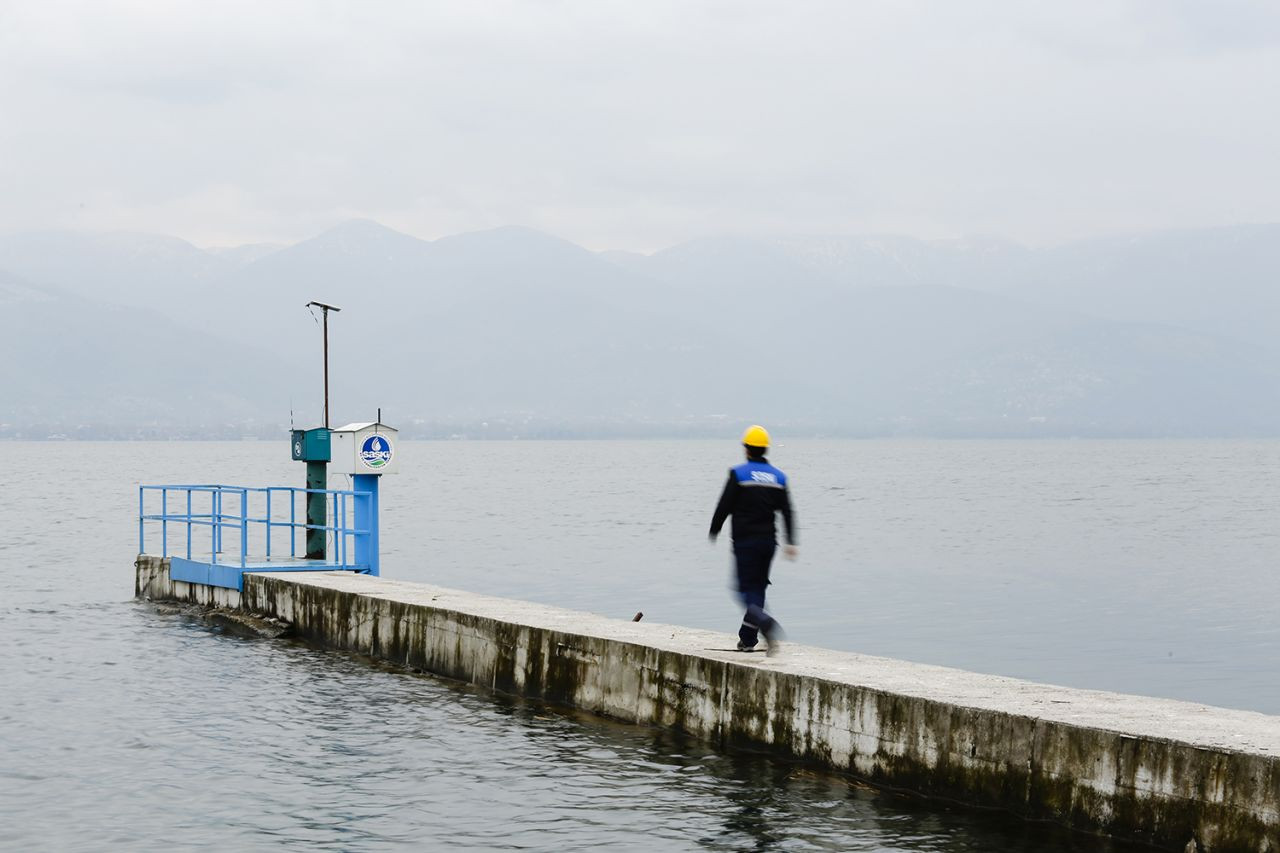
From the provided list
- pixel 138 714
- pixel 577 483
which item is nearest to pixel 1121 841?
pixel 138 714

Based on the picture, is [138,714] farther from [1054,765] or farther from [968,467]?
[968,467]

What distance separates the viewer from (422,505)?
74.4 metres

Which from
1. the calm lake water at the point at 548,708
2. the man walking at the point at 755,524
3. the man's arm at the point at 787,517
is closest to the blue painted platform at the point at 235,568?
the calm lake water at the point at 548,708

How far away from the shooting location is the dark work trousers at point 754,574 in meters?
12.0

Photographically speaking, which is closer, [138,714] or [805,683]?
[805,683]

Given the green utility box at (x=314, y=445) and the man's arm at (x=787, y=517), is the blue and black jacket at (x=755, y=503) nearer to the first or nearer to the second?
the man's arm at (x=787, y=517)

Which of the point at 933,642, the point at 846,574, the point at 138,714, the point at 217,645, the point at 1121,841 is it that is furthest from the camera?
the point at 846,574

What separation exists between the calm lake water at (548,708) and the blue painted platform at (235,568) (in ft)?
2.14

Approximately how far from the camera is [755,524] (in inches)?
472

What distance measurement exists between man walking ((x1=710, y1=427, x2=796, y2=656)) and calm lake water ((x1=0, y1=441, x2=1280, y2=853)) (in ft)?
3.88

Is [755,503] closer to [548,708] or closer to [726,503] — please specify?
[726,503]

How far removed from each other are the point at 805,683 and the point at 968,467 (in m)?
133

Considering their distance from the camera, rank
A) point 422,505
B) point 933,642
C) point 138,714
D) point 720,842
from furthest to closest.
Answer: point 422,505 → point 933,642 → point 138,714 → point 720,842

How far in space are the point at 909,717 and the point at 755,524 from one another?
2.29 m
